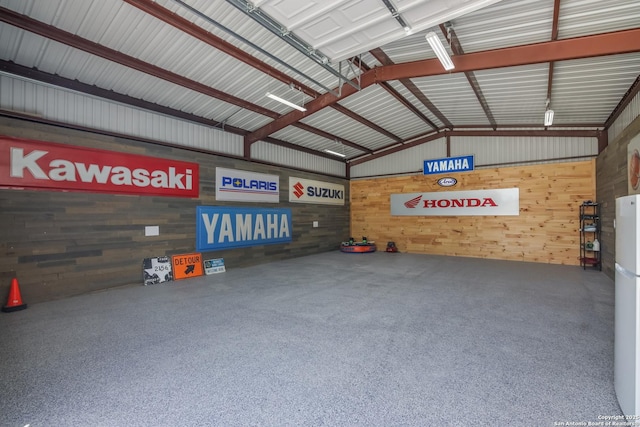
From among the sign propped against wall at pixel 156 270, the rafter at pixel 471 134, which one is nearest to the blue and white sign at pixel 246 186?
the sign propped against wall at pixel 156 270

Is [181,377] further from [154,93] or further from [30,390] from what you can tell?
[154,93]

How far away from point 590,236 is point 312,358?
934cm

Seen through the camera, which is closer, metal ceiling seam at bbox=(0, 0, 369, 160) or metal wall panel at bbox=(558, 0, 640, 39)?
metal ceiling seam at bbox=(0, 0, 369, 160)

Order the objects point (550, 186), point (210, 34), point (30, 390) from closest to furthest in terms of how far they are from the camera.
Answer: point (30, 390), point (210, 34), point (550, 186)

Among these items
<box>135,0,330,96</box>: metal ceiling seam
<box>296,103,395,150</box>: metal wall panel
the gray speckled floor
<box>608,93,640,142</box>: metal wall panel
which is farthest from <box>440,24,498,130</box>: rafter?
the gray speckled floor

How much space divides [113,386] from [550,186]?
36.4ft

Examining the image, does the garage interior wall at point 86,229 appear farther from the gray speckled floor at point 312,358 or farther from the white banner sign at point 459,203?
the white banner sign at point 459,203

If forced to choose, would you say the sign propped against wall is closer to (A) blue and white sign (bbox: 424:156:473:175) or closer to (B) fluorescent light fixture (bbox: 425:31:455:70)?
(B) fluorescent light fixture (bbox: 425:31:455:70)

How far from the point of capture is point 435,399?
7.32 feet

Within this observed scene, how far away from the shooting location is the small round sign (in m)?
10.4

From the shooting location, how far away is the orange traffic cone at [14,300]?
15.0 ft

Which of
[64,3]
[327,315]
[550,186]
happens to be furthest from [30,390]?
[550,186]

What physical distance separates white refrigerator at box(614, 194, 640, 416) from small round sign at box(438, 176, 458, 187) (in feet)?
27.8

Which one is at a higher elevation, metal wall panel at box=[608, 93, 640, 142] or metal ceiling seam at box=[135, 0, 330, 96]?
metal ceiling seam at box=[135, 0, 330, 96]
